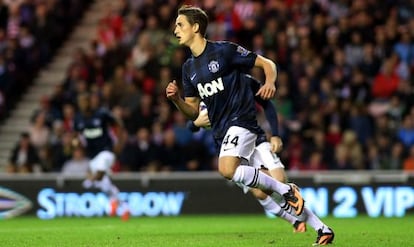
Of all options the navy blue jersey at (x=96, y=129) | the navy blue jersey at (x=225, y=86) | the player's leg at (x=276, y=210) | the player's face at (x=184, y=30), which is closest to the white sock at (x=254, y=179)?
the navy blue jersey at (x=225, y=86)

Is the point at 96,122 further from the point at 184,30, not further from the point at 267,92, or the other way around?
the point at 267,92

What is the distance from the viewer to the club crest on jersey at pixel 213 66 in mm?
10328

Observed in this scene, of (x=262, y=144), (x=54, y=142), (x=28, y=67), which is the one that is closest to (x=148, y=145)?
(x=54, y=142)

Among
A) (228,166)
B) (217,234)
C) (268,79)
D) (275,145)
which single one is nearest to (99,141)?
(217,234)

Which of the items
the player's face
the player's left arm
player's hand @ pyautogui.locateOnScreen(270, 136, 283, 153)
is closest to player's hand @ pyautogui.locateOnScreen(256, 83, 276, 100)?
the player's left arm

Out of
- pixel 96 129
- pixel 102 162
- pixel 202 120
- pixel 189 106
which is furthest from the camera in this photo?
pixel 96 129

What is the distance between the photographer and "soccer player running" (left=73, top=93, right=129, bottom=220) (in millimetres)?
17359

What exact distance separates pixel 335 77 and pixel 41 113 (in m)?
6.18

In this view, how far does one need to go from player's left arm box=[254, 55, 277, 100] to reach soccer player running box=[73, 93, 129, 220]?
7.37 meters

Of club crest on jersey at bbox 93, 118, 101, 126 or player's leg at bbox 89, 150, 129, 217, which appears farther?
club crest on jersey at bbox 93, 118, 101, 126

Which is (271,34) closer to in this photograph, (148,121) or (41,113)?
(148,121)

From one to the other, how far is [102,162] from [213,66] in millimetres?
7290

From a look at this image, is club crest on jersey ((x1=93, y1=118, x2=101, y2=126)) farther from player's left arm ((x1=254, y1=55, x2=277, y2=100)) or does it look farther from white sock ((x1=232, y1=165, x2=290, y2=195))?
white sock ((x1=232, y1=165, x2=290, y2=195))

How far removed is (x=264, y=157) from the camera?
1168cm
